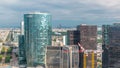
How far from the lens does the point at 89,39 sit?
161 feet

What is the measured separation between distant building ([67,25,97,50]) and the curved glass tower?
1264cm

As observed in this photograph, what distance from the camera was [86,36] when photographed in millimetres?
49438

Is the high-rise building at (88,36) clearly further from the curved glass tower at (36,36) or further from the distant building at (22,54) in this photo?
the distant building at (22,54)

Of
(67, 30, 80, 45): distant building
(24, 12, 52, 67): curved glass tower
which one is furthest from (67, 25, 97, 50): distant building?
(24, 12, 52, 67): curved glass tower

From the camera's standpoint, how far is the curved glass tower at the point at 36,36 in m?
62.6

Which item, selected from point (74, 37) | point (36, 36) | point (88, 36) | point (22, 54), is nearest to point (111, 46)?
point (88, 36)

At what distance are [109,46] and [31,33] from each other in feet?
76.7

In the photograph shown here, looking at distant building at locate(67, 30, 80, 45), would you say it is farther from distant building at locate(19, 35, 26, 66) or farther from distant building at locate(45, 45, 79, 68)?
distant building at locate(19, 35, 26, 66)

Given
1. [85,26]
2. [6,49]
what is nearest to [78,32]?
[85,26]

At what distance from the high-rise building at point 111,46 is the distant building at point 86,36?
15.6 ft

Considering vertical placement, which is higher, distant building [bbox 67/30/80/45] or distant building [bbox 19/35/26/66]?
distant building [bbox 67/30/80/45]

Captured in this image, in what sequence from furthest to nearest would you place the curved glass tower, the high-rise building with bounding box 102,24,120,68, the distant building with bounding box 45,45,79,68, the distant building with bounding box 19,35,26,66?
the distant building with bounding box 19,35,26,66, the curved glass tower, the distant building with bounding box 45,45,79,68, the high-rise building with bounding box 102,24,120,68

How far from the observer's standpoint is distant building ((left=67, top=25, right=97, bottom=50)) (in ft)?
160

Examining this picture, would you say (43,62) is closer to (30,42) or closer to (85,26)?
(30,42)
